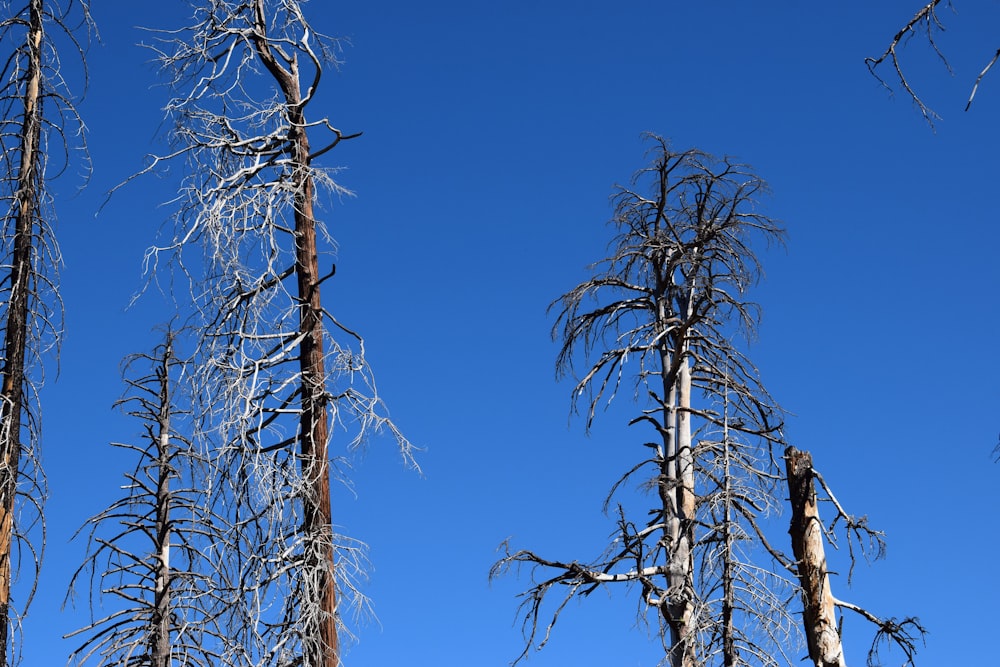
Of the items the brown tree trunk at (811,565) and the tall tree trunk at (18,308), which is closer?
the tall tree trunk at (18,308)

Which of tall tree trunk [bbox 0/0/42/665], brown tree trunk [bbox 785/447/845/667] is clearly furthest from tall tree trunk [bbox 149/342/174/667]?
brown tree trunk [bbox 785/447/845/667]

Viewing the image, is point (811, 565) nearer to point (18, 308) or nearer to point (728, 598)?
point (728, 598)

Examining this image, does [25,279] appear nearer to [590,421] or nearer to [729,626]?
[590,421]

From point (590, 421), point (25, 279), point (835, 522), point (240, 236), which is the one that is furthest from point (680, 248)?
point (25, 279)

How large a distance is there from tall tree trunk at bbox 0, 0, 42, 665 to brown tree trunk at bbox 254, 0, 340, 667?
2.43 m

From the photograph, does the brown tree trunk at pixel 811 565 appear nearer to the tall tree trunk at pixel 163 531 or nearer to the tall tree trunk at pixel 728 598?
the tall tree trunk at pixel 728 598

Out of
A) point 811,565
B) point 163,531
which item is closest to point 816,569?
point 811,565

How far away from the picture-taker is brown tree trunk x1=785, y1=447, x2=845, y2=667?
12.2 m

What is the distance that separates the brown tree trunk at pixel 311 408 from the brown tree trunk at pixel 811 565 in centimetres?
484

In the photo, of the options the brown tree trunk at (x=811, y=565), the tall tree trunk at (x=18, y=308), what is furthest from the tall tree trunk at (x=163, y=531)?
the brown tree trunk at (x=811, y=565)

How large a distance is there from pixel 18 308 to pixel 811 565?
799 cm

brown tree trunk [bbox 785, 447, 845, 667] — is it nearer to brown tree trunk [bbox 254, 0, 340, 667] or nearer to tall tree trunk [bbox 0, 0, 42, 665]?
brown tree trunk [bbox 254, 0, 340, 667]

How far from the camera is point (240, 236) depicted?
33.0ft

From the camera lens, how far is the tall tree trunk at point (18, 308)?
10.6 m
